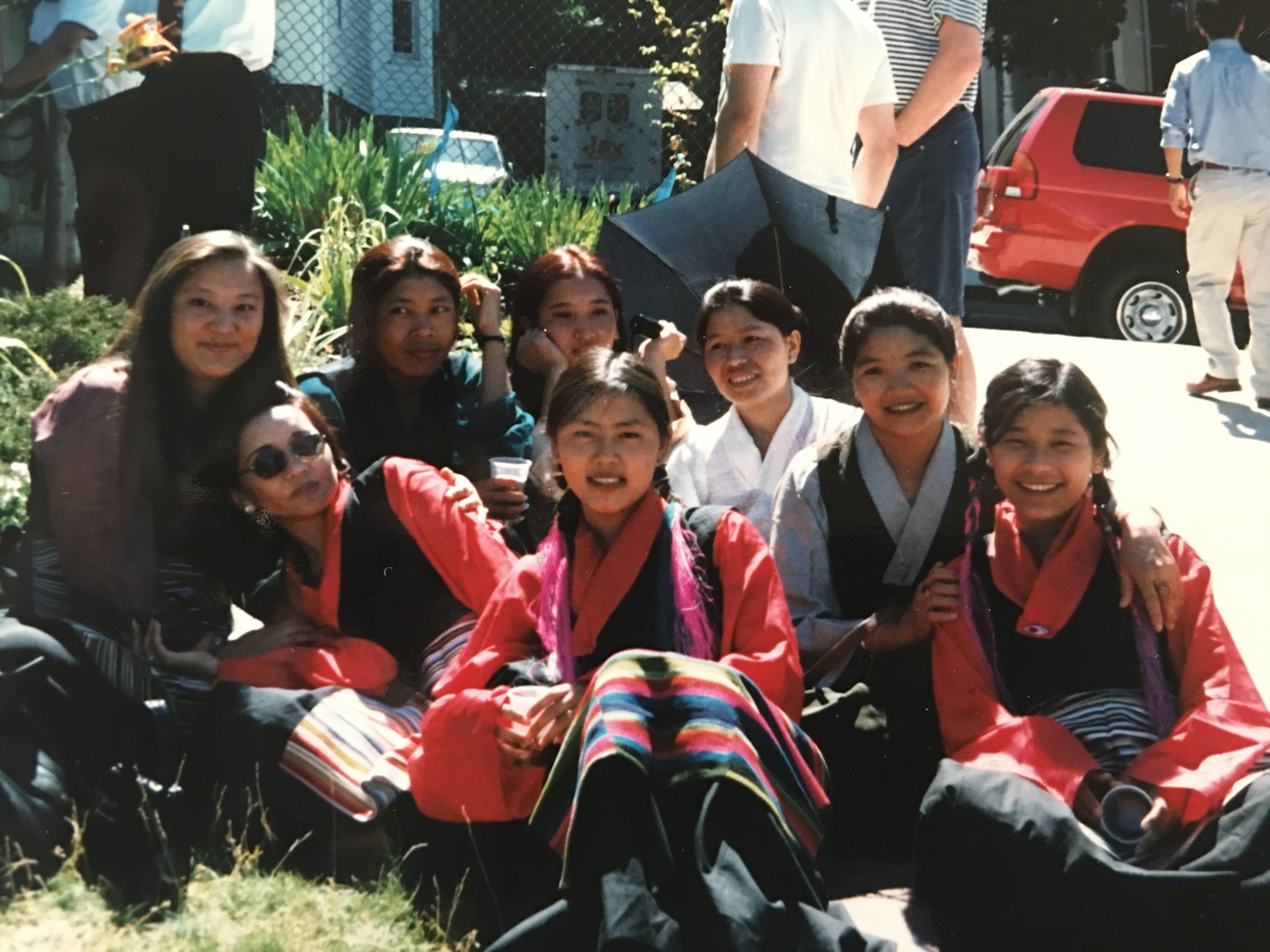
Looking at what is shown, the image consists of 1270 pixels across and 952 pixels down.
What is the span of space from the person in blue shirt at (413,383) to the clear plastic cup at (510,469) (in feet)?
0.05

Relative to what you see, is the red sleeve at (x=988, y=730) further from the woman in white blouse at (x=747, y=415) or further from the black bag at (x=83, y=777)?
the black bag at (x=83, y=777)

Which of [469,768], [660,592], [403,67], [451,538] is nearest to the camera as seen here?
[469,768]

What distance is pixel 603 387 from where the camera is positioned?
2258 mm

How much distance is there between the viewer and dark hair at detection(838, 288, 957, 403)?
2535 millimetres

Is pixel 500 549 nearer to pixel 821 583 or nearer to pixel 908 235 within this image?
pixel 821 583

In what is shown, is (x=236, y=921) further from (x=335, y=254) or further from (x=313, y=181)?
(x=313, y=181)

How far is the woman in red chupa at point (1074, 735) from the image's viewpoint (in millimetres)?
1870

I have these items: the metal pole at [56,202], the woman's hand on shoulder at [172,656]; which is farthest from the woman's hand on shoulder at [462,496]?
the metal pole at [56,202]

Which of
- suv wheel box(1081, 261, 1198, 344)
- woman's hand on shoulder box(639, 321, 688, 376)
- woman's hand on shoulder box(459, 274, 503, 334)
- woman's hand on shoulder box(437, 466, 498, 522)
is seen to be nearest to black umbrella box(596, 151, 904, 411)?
woman's hand on shoulder box(639, 321, 688, 376)

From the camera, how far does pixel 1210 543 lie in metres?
2.96

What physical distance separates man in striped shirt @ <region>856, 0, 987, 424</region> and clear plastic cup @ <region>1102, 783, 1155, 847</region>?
1.62 metres

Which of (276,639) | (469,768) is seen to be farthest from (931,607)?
(276,639)

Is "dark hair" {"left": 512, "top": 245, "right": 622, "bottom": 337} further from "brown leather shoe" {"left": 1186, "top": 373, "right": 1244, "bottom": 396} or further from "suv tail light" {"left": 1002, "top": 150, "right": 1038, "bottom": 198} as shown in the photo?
"brown leather shoe" {"left": 1186, "top": 373, "right": 1244, "bottom": 396}

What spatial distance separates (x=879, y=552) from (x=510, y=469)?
92 centimetres
